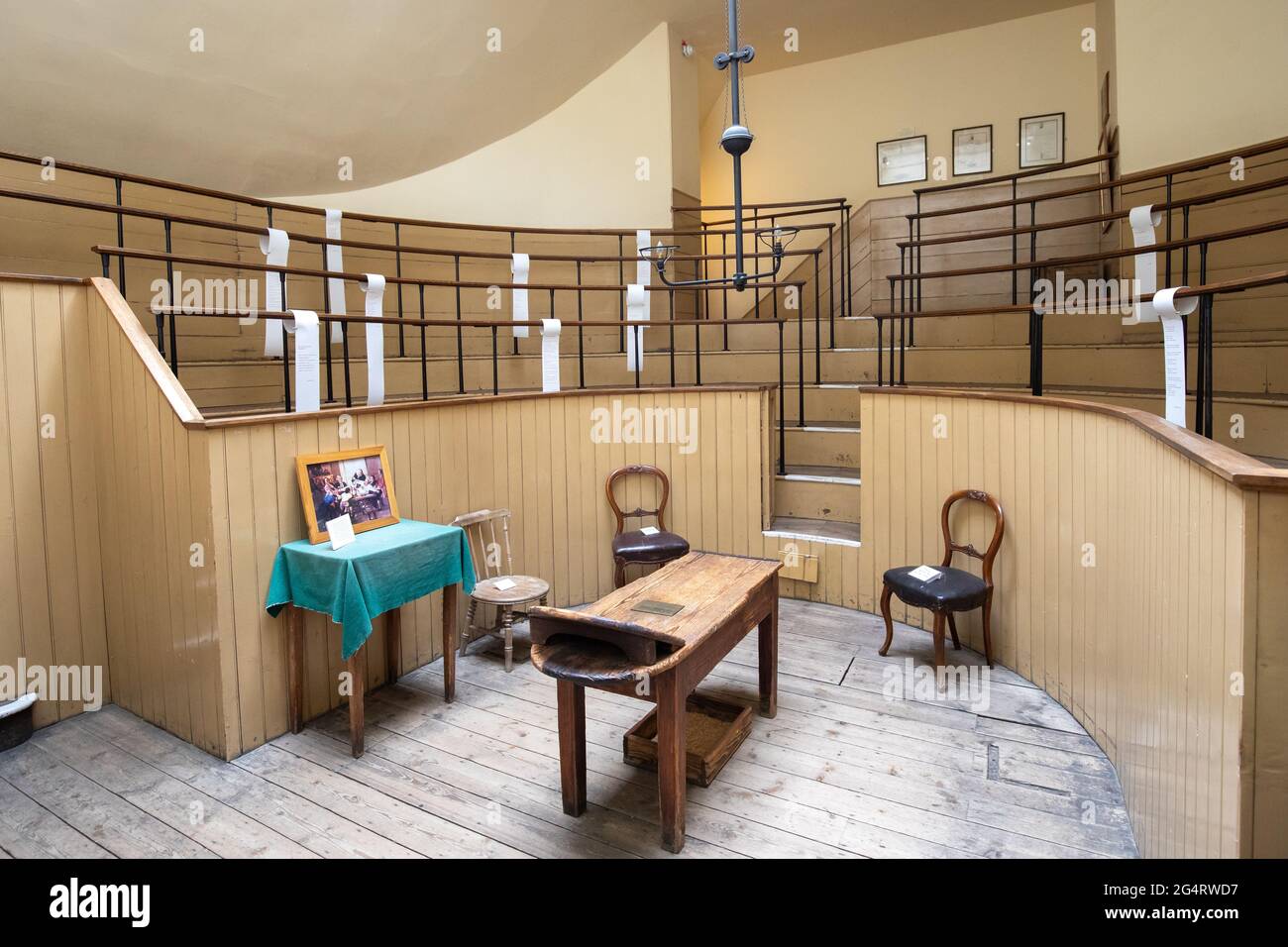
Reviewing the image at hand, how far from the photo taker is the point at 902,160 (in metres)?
7.37

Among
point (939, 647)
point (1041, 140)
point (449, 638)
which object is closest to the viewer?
point (449, 638)

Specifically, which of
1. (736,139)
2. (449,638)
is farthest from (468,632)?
(736,139)

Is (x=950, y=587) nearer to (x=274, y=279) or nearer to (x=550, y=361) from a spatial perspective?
(x=550, y=361)

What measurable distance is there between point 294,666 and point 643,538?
1838 mm

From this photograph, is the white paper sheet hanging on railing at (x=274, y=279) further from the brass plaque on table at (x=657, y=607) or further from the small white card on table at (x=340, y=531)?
the brass plaque on table at (x=657, y=607)

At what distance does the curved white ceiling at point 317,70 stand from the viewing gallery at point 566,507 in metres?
0.03

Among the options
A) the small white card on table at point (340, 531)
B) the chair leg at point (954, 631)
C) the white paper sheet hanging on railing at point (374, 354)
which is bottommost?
the chair leg at point (954, 631)

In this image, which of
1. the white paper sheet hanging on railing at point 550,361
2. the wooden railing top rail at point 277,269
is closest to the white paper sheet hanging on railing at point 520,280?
the wooden railing top rail at point 277,269

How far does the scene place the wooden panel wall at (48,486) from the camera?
2725mm

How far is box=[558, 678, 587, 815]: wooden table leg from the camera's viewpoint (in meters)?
2.25

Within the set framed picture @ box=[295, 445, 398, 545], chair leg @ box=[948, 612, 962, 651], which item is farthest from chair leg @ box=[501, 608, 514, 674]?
chair leg @ box=[948, 612, 962, 651]

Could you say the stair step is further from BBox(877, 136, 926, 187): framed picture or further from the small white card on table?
BBox(877, 136, 926, 187): framed picture

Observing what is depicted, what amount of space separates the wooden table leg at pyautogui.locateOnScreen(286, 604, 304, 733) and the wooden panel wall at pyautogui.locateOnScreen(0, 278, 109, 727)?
938 millimetres

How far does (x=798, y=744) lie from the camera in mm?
2709
